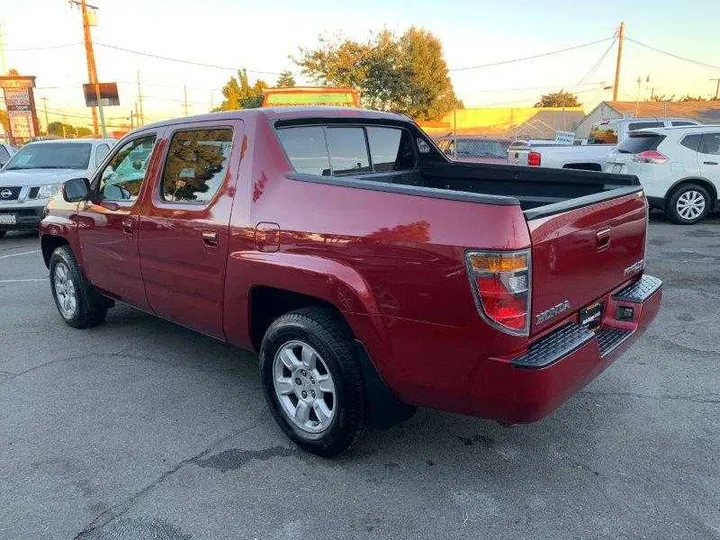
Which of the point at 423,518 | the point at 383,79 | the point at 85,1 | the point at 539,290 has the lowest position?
the point at 423,518

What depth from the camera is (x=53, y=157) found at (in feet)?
35.9

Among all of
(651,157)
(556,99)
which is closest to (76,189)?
(651,157)

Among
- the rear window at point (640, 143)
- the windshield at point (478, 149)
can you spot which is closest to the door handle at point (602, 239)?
the rear window at point (640, 143)

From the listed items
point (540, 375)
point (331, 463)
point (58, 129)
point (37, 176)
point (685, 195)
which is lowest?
point (331, 463)

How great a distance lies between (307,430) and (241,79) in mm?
51998

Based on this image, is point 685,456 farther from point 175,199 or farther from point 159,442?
point 175,199

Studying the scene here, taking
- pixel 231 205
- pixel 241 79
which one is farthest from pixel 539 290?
pixel 241 79

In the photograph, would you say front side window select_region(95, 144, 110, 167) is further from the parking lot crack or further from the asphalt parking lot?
the parking lot crack

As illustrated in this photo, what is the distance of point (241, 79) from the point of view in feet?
166

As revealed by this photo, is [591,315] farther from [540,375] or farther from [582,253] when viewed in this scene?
[540,375]

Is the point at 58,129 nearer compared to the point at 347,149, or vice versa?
the point at 347,149

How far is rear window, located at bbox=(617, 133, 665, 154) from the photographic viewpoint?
10116mm

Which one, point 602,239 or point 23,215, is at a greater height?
point 602,239

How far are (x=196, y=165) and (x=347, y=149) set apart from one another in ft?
3.28
